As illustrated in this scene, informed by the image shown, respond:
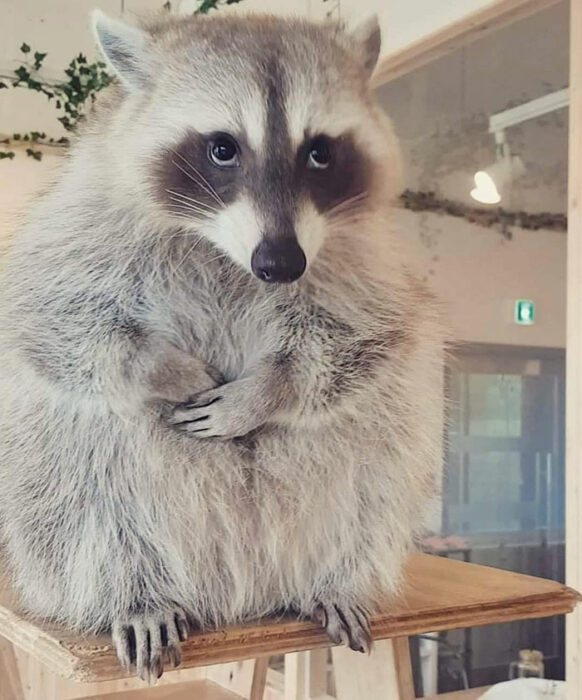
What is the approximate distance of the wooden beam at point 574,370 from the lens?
171cm

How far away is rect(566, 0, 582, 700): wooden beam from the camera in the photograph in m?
1.71

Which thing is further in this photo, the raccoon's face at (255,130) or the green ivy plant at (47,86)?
the green ivy plant at (47,86)

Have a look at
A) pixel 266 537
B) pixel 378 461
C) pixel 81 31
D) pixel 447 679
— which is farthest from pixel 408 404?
pixel 447 679

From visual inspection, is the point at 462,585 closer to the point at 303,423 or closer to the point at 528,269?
the point at 303,423

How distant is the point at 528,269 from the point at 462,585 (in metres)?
2.78

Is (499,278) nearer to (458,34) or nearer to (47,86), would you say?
(458,34)

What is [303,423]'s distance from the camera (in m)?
0.82

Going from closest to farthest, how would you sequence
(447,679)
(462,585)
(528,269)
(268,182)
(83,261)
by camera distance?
(268,182), (83,261), (462,585), (447,679), (528,269)

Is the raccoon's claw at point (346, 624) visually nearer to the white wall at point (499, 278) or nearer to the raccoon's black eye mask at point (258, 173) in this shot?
the raccoon's black eye mask at point (258, 173)

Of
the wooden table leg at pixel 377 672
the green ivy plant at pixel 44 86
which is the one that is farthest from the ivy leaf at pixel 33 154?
the wooden table leg at pixel 377 672

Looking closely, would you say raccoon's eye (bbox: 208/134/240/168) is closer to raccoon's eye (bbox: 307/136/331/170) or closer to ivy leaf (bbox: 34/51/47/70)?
raccoon's eye (bbox: 307/136/331/170)

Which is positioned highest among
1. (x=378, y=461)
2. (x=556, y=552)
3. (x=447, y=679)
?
(x=378, y=461)

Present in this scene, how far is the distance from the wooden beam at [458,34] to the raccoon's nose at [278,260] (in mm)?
1239

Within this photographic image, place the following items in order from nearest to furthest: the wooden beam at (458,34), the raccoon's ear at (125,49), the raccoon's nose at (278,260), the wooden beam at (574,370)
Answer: the raccoon's nose at (278,260)
the raccoon's ear at (125,49)
the wooden beam at (574,370)
the wooden beam at (458,34)
